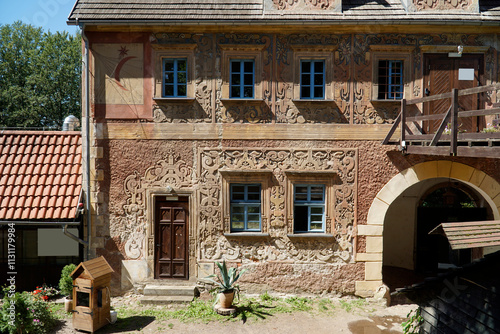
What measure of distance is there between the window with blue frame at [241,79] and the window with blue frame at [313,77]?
1275mm

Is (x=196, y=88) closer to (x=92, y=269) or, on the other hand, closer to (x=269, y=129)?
(x=269, y=129)

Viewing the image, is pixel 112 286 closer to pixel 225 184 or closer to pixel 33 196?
pixel 33 196

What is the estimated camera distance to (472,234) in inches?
192

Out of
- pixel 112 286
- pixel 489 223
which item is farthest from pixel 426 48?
pixel 112 286

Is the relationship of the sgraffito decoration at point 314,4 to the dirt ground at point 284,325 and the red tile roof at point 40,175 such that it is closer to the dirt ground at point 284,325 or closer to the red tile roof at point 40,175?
the red tile roof at point 40,175

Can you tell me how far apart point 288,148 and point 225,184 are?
6.00 feet

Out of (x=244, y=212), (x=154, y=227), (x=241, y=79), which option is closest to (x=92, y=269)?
(x=154, y=227)

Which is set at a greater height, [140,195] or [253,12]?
[253,12]

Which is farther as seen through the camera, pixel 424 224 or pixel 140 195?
pixel 424 224

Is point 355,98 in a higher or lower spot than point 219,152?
higher

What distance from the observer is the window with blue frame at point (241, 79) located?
29.4 ft

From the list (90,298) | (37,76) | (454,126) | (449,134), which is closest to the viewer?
(454,126)

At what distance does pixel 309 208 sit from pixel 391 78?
12.8ft

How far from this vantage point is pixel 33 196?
8570mm
